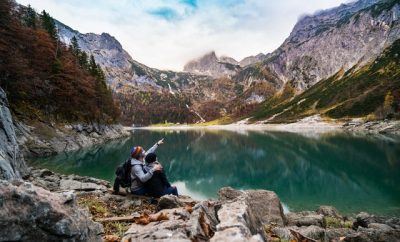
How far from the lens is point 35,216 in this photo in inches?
207

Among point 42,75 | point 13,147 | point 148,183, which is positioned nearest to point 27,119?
point 42,75

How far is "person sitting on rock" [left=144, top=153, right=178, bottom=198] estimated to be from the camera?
15219 mm

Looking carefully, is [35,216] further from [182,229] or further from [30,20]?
[30,20]

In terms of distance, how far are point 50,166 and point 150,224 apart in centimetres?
4100

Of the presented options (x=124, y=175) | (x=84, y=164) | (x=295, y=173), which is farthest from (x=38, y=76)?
→ (x=124, y=175)

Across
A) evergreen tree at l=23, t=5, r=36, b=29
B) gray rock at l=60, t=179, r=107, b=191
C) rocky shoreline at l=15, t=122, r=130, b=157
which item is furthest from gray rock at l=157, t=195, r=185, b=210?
evergreen tree at l=23, t=5, r=36, b=29

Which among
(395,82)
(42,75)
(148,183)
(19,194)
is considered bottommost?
(148,183)

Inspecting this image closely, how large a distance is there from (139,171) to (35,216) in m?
10.3

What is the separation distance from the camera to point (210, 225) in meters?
7.25

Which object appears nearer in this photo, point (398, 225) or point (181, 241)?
point (181, 241)

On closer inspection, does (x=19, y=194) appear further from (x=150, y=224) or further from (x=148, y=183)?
(x=148, y=183)

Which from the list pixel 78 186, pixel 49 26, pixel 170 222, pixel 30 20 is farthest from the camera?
pixel 49 26

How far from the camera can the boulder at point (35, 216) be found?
4965 millimetres

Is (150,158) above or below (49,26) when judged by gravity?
below
